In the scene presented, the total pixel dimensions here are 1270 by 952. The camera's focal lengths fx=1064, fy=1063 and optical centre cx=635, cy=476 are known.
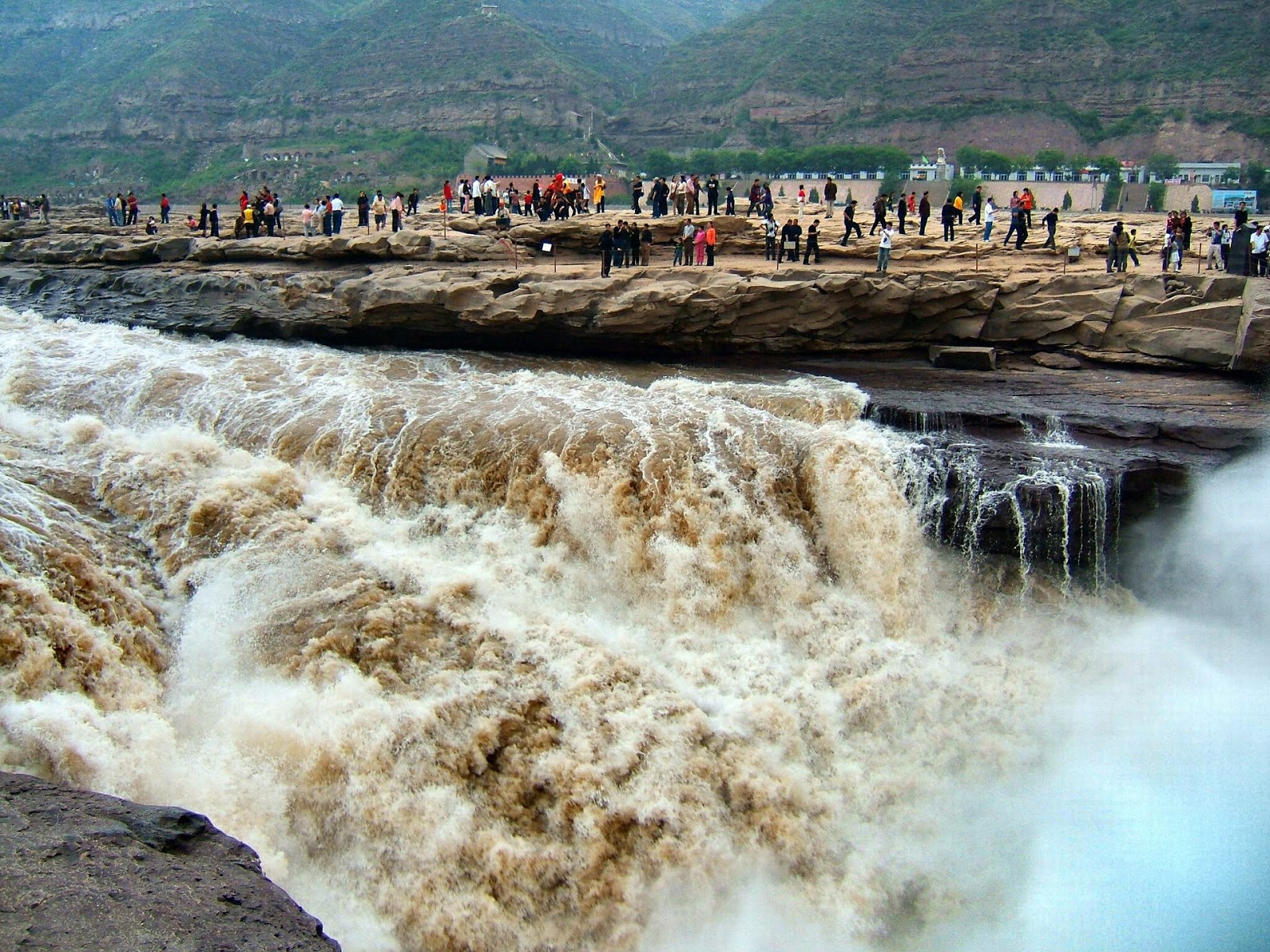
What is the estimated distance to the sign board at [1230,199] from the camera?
1629 inches

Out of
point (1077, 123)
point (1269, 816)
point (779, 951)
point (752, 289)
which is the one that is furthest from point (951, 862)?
point (1077, 123)

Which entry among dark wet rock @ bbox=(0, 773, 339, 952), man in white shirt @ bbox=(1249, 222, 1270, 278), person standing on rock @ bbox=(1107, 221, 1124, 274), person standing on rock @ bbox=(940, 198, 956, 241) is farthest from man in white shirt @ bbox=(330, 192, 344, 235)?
man in white shirt @ bbox=(1249, 222, 1270, 278)

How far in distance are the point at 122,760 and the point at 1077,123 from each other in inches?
2763

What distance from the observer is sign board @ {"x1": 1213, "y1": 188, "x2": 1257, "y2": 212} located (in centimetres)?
4138

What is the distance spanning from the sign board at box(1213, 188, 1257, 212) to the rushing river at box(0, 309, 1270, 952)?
111 ft

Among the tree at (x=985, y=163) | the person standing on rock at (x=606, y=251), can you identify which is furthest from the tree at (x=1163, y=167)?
the person standing on rock at (x=606, y=251)

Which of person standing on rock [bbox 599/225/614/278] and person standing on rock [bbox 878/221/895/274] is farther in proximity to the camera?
person standing on rock [bbox 599/225/614/278]

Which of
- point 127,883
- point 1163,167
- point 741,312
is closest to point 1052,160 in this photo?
point 1163,167

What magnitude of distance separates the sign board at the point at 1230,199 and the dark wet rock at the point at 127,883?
43305 mm

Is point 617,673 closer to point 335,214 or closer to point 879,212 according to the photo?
point 879,212

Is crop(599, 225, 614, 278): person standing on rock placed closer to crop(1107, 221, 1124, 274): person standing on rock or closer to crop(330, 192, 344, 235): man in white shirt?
crop(330, 192, 344, 235): man in white shirt

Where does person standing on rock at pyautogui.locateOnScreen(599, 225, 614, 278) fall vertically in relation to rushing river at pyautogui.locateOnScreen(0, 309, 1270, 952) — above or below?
above

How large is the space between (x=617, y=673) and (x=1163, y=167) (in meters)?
55.2

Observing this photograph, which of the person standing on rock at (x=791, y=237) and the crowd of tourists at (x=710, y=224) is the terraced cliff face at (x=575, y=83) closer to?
the crowd of tourists at (x=710, y=224)
